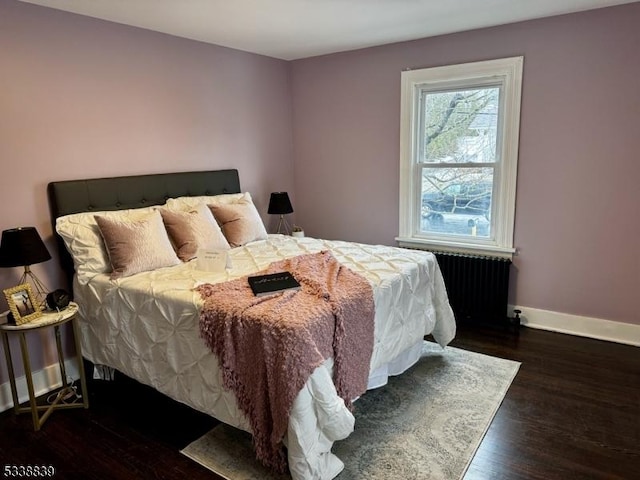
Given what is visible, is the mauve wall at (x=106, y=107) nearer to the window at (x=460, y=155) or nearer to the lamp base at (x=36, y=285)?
the lamp base at (x=36, y=285)

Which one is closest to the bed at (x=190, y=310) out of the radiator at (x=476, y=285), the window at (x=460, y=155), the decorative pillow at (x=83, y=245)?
the decorative pillow at (x=83, y=245)

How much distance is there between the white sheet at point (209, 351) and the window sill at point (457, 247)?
882 millimetres

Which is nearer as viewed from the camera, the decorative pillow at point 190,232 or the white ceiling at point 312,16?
the white ceiling at point 312,16

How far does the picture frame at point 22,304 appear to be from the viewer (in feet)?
7.63

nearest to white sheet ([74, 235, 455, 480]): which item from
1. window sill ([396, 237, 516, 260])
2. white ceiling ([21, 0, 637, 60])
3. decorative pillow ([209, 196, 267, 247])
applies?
decorative pillow ([209, 196, 267, 247])

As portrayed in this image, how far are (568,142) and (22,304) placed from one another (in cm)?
370

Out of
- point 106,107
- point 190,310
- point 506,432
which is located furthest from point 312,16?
point 506,432

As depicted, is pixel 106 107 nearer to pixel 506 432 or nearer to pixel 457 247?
pixel 457 247

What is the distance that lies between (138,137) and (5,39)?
0.95m

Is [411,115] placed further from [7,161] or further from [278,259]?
[7,161]

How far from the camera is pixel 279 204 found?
13.8 ft

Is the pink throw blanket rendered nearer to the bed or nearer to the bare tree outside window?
the bed

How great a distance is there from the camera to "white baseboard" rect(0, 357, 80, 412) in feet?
8.61

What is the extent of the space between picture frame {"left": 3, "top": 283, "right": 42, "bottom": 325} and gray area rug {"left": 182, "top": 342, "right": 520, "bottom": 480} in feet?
3.60
